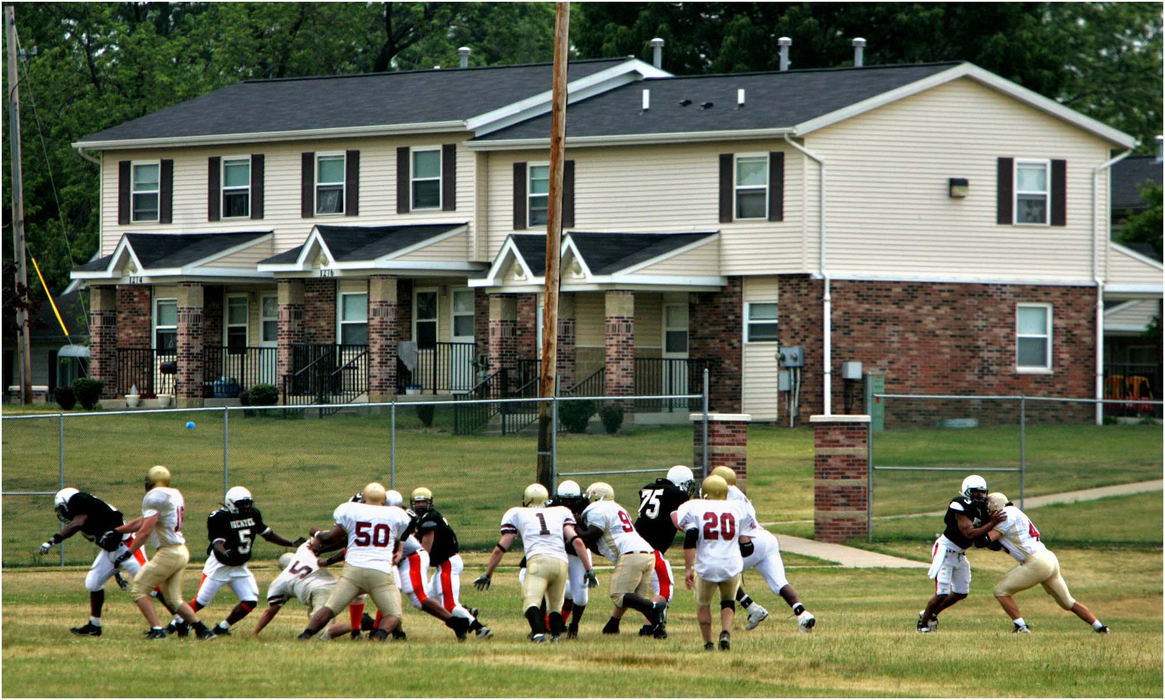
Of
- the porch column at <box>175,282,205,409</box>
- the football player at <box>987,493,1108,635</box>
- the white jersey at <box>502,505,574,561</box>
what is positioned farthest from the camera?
the porch column at <box>175,282,205,409</box>

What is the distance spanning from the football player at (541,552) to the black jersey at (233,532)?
7.03ft

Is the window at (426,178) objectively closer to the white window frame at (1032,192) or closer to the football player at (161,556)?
the white window frame at (1032,192)

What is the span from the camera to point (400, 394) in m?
40.0

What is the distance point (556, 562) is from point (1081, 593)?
9.16 metres

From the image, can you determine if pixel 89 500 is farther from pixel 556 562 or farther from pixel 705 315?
pixel 705 315

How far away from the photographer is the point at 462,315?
4091cm

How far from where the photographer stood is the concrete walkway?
2395 cm

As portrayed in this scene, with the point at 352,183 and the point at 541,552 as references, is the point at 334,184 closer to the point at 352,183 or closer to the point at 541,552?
the point at 352,183

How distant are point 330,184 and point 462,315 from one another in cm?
474

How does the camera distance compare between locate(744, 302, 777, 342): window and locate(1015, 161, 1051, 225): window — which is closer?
locate(744, 302, 777, 342): window

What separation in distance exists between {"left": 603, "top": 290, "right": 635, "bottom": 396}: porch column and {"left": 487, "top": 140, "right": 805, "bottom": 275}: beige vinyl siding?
2507mm

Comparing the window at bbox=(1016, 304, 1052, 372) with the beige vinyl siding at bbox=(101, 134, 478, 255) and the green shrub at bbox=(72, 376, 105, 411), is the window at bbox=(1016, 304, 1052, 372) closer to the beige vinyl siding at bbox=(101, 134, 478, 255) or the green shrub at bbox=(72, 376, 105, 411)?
the beige vinyl siding at bbox=(101, 134, 478, 255)

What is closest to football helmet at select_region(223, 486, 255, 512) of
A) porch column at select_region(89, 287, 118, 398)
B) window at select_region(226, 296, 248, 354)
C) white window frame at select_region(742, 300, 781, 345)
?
white window frame at select_region(742, 300, 781, 345)

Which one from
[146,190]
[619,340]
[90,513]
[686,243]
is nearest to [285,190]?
[146,190]
